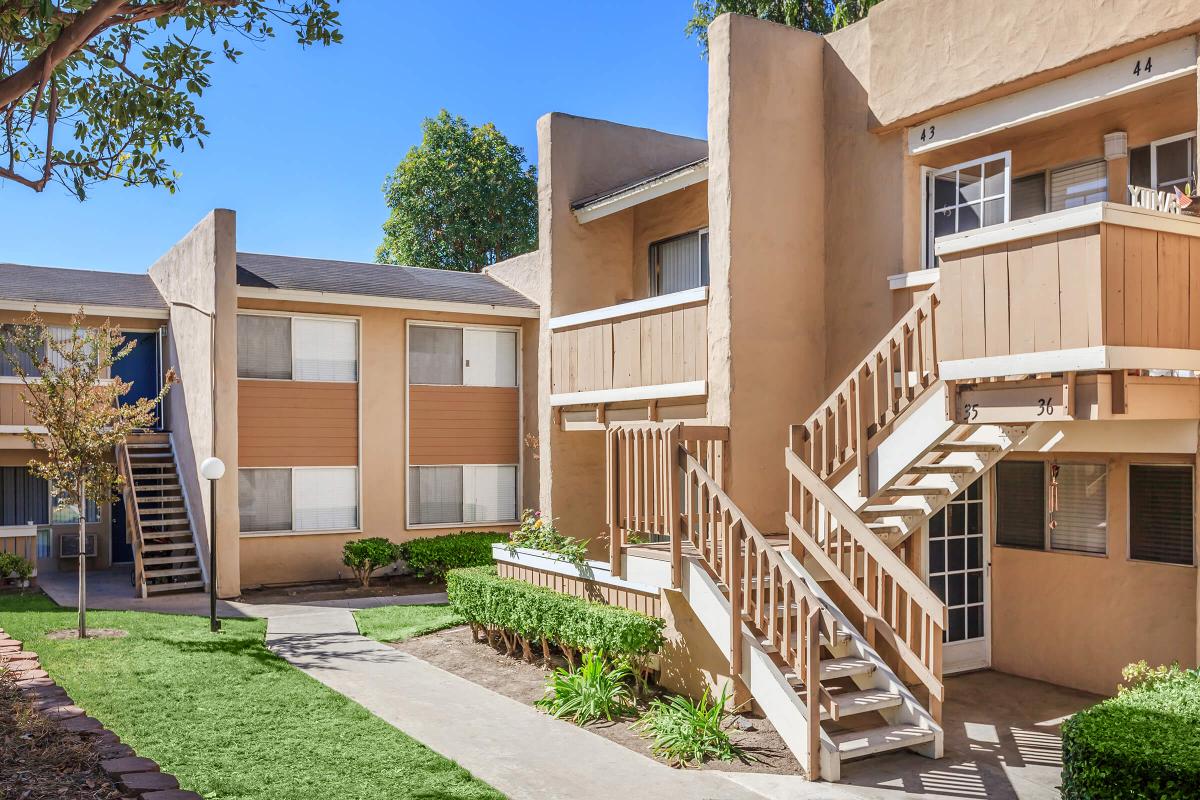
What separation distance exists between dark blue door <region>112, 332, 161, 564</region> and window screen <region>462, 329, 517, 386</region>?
688cm

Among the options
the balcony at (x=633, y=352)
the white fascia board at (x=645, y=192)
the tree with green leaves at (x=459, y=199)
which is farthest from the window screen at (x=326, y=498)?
the tree with green leaves at (x=459, y=199)

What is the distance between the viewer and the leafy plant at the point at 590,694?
29.7 ft

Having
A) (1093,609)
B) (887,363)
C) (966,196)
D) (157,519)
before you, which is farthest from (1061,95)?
(157,519)

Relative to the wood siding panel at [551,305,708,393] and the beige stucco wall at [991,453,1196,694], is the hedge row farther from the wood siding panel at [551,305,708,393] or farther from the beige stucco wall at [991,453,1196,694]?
the beige stucco wall at [991,453,1196,694]

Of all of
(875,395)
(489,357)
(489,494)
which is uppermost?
(489,357)

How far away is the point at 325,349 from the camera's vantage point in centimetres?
1823

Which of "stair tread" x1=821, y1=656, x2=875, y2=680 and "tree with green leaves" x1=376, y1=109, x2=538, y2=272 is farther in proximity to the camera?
"tree with green leaves" x1=376, y1=109, x2=538, y2=272

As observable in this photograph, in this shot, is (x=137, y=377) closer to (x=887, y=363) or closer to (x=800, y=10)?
(x=887, y=363)

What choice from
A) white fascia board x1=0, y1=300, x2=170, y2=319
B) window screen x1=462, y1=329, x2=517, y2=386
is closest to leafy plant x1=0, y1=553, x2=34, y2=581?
white fascia board x1=0, y1=300, x2=170, y2=319

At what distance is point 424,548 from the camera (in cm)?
1769

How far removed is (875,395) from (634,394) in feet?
12.5

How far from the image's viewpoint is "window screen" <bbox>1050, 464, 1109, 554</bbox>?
32.7ft

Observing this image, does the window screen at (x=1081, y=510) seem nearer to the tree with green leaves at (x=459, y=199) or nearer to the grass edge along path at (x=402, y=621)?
the grass edge along path at (x=402, y=621)

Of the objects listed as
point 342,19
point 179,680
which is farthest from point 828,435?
point 179,680
